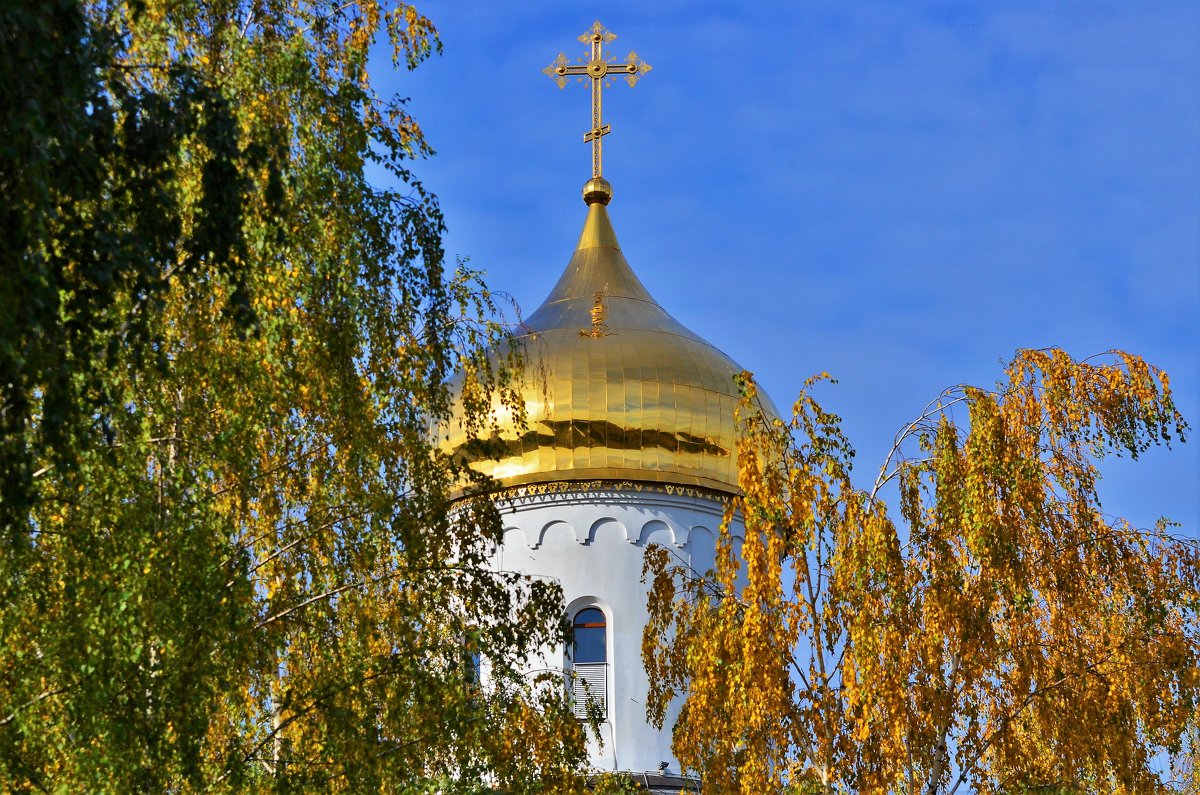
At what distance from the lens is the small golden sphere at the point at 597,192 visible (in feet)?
83.1

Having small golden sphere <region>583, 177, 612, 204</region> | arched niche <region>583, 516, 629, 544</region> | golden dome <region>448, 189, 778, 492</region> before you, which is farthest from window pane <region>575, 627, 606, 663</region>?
small golden sphere <region>583, 177, 612, 204</region>

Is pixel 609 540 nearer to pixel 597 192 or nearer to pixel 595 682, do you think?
pixel 595 682

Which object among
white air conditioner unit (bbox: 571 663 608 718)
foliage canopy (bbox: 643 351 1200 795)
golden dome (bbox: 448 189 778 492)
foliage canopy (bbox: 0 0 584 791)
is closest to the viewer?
foliage canopy (bbox: 0 0 584 791)

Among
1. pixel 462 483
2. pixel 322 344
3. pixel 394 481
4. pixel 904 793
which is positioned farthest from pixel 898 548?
pixel 462 483

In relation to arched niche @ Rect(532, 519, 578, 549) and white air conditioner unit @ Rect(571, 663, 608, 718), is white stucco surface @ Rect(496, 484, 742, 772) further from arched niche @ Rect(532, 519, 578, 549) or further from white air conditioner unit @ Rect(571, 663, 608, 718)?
white air conditioner unit @ Rect(571, 663, 608, 718)

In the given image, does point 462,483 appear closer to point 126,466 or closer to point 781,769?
point 781,769

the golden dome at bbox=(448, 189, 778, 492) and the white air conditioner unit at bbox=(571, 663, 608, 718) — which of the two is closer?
the white air conditioner unit at bbox=(571, 663, 608, 718)

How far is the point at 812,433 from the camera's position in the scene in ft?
42.3

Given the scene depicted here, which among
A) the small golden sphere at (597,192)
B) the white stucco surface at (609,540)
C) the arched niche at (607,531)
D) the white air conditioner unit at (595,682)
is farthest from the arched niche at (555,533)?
the small golden sphere at (597,192)

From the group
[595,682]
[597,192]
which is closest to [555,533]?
[595,682]

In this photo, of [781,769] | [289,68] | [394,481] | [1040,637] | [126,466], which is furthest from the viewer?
[1040,637]

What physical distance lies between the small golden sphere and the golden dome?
3.57m

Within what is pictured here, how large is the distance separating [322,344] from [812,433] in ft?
13.8

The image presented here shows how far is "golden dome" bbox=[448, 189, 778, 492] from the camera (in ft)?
69.2
